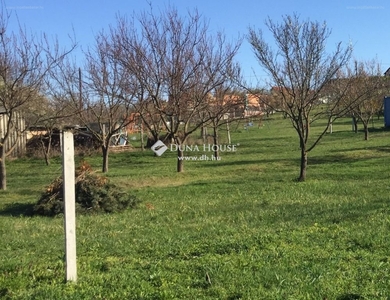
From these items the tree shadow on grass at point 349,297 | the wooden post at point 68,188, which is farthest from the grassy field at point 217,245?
the wooden post at point 68,188

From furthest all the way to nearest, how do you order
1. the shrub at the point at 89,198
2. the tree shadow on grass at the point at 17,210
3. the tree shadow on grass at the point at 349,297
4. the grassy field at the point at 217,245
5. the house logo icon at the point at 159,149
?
the house logo icon at the point at 159,149
the tree shadow on grass at the point at 17,210
the shrub at the point at 89,198
the grassy field at the point at 217,245
the tree shadow on grass at the point at 349,297

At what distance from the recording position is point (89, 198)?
38.4 ft

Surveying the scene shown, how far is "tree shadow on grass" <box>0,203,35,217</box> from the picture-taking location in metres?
11.7

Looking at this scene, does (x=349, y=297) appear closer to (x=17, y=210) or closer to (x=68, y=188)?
(x=68, y=188)

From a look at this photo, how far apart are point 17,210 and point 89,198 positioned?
200cm

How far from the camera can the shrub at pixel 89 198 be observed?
11.4m

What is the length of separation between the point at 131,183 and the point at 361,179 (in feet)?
25.4

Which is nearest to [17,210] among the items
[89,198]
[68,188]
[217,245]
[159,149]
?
[89,198]

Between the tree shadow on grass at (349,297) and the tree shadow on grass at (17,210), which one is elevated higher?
the tree shadow on grass at (349,297)

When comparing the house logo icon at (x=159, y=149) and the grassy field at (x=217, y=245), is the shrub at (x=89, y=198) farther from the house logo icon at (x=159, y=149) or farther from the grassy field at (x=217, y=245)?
the house logo icon at (x=159, y=149)

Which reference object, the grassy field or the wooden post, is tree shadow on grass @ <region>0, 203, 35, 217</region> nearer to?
the grassy field

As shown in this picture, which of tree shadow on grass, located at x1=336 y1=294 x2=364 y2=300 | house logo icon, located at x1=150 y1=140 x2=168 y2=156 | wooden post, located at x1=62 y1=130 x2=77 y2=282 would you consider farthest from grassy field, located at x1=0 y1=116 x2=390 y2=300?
house logo icon, located at x1=150 y1=140 x2=168 y2=156

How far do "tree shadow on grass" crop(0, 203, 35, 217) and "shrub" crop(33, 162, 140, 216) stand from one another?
0.31m

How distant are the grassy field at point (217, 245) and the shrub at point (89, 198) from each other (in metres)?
0.45
